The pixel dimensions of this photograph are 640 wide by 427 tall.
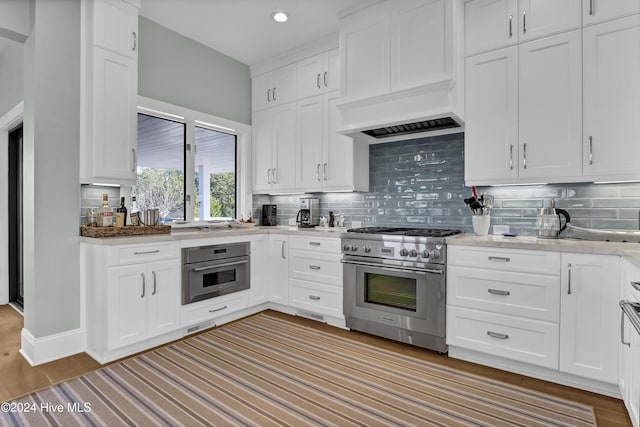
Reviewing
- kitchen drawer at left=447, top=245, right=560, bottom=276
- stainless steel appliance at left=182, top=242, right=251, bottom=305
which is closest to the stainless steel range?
kitchen drawer at left=447, top=245, right=560, bottom=276

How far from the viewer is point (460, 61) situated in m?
2.78

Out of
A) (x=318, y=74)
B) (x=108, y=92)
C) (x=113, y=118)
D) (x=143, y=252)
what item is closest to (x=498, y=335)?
(x=143, y=252)

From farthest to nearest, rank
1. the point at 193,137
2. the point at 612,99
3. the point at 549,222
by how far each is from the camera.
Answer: the point at 193,137
the point at 549,222
the point at 612,99

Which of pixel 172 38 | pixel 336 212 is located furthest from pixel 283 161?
pixel 172 38

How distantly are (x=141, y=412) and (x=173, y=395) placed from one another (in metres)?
0.20

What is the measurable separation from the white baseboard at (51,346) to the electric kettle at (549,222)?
11.8 feet

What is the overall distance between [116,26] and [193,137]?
122cm

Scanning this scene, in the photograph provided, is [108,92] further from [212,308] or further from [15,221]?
[15,221]

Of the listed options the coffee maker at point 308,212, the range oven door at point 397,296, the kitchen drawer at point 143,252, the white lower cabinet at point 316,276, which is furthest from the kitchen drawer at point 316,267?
the kitchen drawer at point 143,252

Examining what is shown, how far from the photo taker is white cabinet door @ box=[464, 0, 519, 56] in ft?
8.61

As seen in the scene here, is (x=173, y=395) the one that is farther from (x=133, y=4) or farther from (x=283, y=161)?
(x=133, y=4)

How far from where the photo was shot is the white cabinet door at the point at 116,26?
2689 mm

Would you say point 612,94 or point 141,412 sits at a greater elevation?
point 612,94

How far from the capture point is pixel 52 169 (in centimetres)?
261
